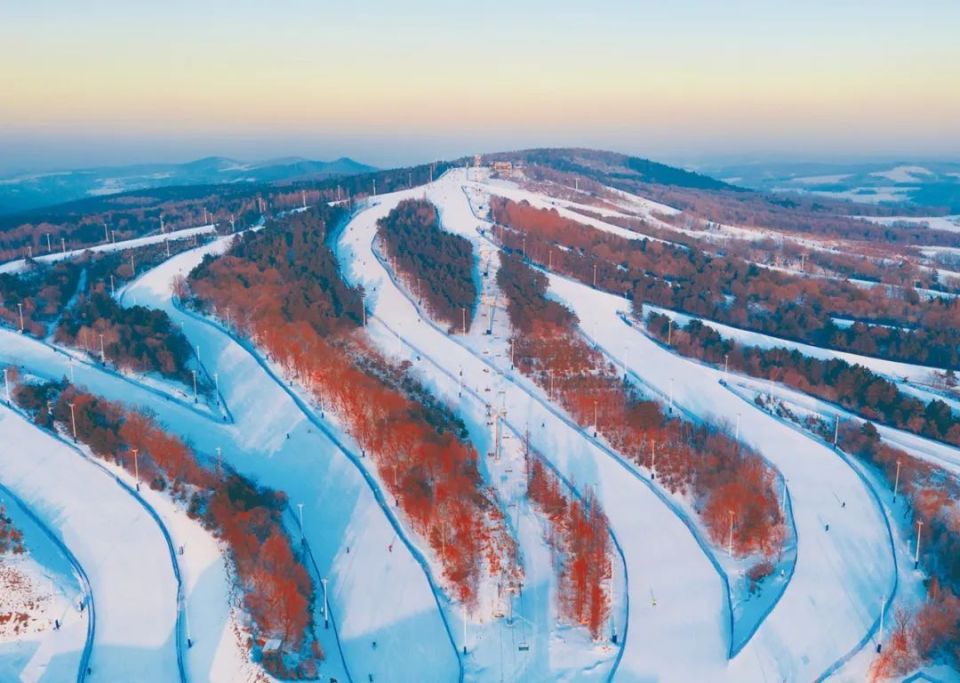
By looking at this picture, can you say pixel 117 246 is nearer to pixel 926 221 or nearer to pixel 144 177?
pixel 926 221

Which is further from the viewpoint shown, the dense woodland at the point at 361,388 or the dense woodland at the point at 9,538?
the dense woodland at the point at 361,388

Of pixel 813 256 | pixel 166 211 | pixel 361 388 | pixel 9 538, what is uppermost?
pixel 166 211

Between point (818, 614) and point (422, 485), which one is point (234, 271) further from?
point (818, 614)

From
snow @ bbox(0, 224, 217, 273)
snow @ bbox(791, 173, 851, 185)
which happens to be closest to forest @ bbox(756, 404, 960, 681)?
snow @ bbox(0, 224, 217, 273)

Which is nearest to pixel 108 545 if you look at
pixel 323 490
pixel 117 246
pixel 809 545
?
pixel 323 490

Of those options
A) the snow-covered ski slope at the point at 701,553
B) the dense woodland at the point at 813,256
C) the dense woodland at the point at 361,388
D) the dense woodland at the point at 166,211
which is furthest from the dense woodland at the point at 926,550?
the dense woodland at the point at 166,211

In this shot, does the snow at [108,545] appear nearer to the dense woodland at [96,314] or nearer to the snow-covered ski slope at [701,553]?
→ the dense woodland at [96,314]
